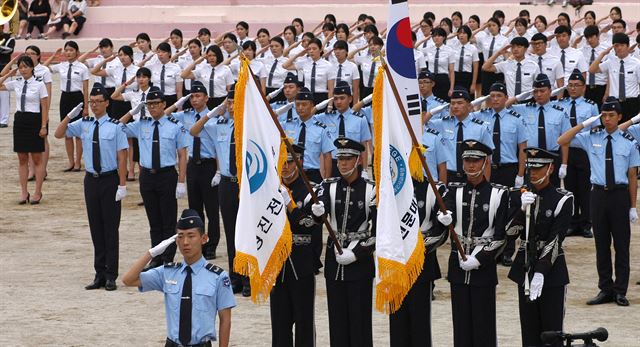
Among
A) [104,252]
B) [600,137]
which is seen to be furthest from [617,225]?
[104,252]

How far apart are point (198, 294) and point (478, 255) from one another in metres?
2.27

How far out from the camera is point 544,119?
15.3 metres

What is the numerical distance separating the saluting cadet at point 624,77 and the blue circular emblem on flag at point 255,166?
9247 millimetres

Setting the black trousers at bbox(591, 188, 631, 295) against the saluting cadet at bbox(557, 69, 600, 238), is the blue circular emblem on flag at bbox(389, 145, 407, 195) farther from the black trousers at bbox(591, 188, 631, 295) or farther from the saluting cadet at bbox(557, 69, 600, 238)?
the saluting cadet at bbox(557, 69, 600, 238)

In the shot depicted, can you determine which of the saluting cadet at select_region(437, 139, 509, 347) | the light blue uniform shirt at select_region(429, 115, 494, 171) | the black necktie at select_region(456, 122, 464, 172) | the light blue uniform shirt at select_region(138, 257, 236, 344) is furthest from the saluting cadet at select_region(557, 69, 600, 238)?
the light blue uniform shirt at select_region(138, 257, 236, 344)

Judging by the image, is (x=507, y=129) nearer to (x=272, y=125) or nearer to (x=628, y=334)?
(x=628, y=334)

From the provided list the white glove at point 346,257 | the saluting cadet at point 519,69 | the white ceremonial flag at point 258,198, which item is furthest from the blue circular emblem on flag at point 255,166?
the saluting cadet at point 519,69

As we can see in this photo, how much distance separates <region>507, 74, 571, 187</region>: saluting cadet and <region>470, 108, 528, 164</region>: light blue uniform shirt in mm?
264

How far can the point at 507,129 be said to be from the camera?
14938 mm

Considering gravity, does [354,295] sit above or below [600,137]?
below

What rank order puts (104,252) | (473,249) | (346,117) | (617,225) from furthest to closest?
(346,117) → (104,252) → (617,225) → (473,249)

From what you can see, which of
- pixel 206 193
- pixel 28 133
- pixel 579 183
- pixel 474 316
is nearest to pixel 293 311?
→ pixel 474 316

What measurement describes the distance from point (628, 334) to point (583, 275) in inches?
93.8

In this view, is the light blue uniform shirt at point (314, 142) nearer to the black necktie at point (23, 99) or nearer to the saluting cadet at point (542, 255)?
the saluting cadet at point (542, 255)
